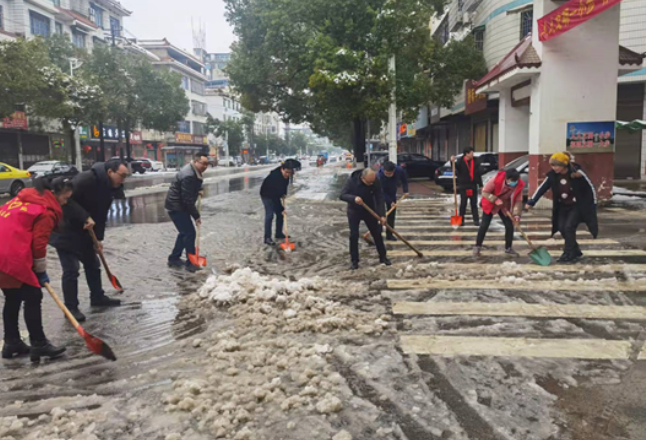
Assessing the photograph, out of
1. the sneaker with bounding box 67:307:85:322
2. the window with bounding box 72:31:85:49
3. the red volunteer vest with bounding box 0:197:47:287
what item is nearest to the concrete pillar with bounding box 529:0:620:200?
the sneaker with bounding box 67:307:85:322

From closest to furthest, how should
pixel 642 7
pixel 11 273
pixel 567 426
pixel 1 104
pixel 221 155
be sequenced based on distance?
pixel 567 426
pixel 11 273
pixel 642 7
pixel 1 104
pixel 221 155

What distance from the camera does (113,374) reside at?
415 cm

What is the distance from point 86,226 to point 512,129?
1561 centimetres

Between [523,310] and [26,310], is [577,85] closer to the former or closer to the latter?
[523,310]

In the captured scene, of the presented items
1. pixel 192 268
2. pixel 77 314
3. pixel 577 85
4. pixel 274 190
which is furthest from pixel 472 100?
pixel 77 314

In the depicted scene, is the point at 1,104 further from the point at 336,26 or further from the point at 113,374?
the point at 113,374

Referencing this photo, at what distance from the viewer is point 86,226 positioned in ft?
18.1

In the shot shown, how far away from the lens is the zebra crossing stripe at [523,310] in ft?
17.0

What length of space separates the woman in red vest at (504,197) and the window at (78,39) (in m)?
45.0

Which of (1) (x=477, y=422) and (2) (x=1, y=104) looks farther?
(2) (x=1, y=104)

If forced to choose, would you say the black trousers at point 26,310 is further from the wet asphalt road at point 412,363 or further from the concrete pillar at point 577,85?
the concrete pillar at point 577,85

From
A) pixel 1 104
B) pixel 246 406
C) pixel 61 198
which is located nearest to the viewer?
pixel 246 406

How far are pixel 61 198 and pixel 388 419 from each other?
11.5 feet

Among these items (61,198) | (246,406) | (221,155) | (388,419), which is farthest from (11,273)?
(221,155)
